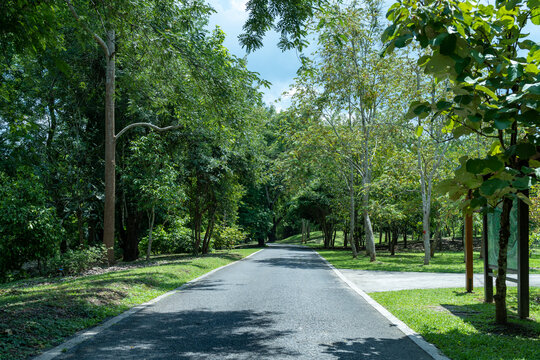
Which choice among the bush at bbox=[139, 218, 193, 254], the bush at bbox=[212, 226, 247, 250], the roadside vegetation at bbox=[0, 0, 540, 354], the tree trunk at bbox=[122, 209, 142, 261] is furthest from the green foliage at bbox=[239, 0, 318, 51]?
the bush at bbox=[212, 226, 247, 250]

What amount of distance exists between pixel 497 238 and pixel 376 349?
424 cm

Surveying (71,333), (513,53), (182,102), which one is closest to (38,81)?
(182,102)

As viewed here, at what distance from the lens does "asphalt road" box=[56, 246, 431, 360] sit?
5066 millimetres

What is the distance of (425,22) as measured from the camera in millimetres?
4379

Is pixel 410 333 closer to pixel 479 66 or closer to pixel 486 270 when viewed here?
pixel 486 270

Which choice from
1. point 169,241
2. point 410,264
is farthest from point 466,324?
point 169,241

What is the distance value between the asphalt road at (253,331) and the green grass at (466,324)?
1.57ft

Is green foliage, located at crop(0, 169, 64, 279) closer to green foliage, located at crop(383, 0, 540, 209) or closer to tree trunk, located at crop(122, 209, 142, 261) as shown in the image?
tree trunk, located at crop(122, 209, 142, 261)

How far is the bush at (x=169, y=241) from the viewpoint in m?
26.2

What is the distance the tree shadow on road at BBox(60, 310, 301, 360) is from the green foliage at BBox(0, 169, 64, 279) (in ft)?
28.4

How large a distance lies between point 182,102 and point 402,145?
1730 centimetres

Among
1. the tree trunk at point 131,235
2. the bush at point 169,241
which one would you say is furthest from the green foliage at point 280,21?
the bush at point 169,241

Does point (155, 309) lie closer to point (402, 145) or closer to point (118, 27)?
point (118, 27)

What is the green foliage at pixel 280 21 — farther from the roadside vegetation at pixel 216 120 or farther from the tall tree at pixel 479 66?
the tall tree at pixel 479 66
